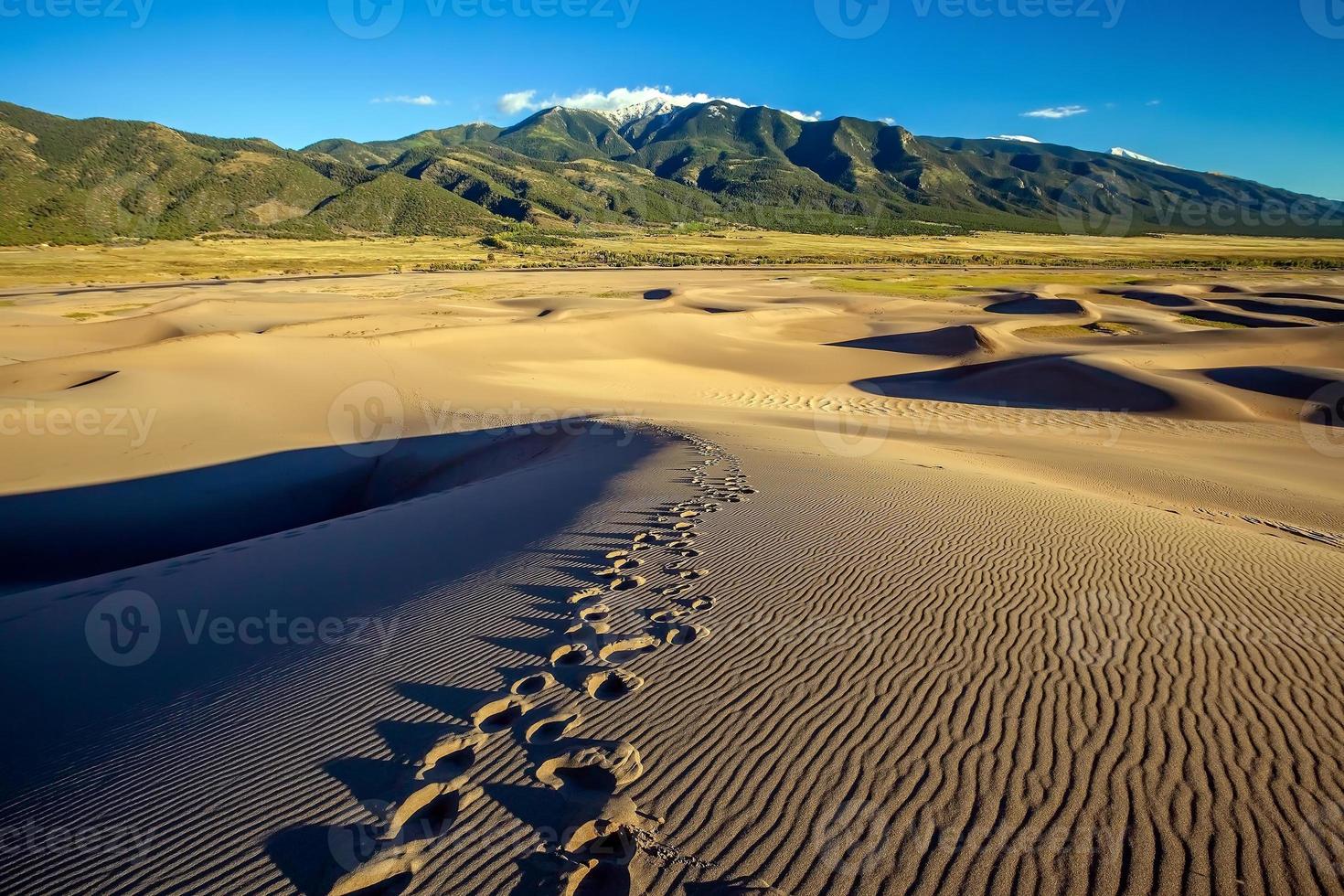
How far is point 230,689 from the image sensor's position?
444cm

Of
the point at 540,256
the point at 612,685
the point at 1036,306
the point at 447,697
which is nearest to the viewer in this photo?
the point at 447,697

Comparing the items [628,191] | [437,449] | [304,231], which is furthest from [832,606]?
[628,191]

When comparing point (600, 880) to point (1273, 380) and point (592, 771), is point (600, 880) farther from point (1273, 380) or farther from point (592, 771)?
point (1273, 380)

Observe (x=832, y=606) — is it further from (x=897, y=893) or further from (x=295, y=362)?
(x=295, y=362)

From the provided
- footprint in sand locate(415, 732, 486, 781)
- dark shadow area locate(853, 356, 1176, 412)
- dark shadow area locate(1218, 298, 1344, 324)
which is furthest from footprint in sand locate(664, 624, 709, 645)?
dark shadow area locate(1218, 298, 1344, 324)

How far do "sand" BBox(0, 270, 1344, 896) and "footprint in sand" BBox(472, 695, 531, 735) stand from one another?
21 millimetres

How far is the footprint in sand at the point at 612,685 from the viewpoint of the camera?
403cm

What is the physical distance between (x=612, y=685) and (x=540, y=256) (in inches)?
3680

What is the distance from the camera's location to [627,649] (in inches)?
181

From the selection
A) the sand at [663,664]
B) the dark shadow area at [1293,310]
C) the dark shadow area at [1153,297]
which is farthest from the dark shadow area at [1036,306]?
the sand at [663,664]

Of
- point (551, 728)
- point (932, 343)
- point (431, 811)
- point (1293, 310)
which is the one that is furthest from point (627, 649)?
point (1293, 310)

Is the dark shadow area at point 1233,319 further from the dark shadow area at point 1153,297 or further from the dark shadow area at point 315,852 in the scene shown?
the dark shadow area at point 315,852

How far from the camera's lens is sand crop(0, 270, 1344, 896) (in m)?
2.87

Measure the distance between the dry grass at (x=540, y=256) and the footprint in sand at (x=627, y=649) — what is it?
53.0 m
